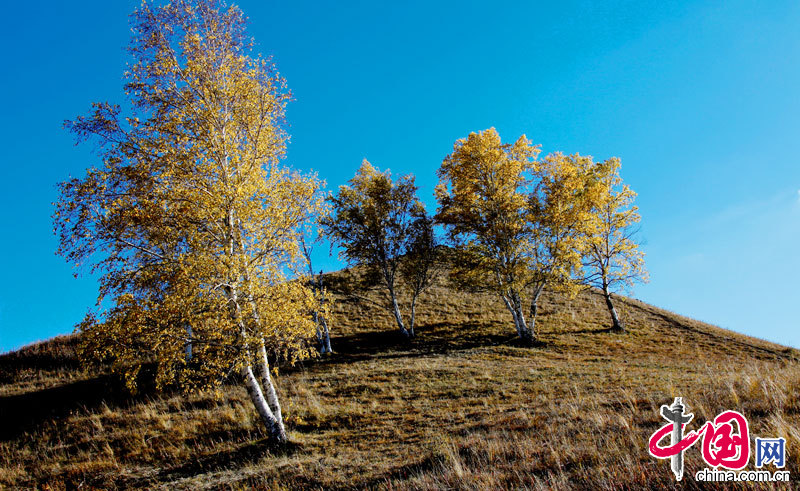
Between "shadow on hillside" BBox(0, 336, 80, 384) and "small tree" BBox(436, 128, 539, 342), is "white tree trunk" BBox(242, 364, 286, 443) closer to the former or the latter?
"small tree" BBox(436, 128, 539, 342)

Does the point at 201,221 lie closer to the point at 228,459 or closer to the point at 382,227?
the point at 228,459

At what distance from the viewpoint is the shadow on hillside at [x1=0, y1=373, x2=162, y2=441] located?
639 inches

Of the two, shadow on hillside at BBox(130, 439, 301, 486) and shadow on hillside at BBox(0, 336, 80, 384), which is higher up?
shadow on hillside at BBox(0, 336, 80, 384)

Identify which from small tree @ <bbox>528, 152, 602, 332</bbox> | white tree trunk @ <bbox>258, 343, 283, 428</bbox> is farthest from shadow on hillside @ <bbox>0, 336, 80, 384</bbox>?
small tree @ <bbox>528, 152, 602, 332</bbox>

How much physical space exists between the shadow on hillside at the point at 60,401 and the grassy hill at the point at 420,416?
0.11 meters

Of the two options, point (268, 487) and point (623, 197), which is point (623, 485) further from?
point (623, 197)

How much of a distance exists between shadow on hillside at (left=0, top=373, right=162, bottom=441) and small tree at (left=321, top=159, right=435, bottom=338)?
15.3 metres

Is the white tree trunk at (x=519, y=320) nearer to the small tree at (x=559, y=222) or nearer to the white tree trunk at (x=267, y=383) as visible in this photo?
the small tree at (x=559, y=222)

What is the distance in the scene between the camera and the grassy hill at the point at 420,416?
7012 mm

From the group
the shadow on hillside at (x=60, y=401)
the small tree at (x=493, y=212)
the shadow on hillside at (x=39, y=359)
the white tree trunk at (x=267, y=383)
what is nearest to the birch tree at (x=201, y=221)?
the white tree trunk at (x=267, y=383)

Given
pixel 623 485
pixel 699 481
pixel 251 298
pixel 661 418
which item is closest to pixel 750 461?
pixel 699 481

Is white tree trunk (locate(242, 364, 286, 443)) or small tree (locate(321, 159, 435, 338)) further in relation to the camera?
small tree (locate(321, 159, 435, 338))

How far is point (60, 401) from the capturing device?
60.4ft

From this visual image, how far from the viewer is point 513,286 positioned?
78.5 ft
